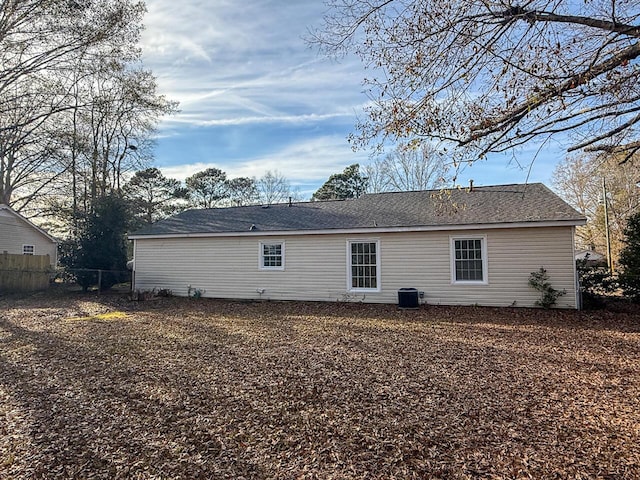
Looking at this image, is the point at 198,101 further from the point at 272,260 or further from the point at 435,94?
the point at 435,94

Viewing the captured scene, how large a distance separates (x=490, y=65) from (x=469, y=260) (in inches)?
276

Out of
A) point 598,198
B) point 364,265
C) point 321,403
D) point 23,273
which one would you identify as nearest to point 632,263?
point 364,265

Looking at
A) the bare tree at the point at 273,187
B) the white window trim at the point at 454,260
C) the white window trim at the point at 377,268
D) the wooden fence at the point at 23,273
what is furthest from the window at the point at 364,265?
the bare tree at the point at 273,187

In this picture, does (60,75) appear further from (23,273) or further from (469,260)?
(469,260)

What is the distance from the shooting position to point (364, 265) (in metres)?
12.0

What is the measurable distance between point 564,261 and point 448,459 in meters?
9.19

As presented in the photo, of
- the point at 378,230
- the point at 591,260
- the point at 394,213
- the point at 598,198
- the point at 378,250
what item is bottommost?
the point at 591,260

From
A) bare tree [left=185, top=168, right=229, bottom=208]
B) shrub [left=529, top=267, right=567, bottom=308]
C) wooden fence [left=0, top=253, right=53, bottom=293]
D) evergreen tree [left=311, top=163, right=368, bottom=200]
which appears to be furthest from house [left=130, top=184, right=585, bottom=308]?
bare tree [left=185, top=168, right=229, bottom=208]

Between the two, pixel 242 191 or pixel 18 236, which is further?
pixel 242 191

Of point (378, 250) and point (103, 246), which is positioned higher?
point (103, 246)

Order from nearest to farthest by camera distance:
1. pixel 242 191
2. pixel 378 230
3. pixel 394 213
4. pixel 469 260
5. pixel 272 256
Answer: pixel 469 260, pixel 378 230, pixel 394 213, pixel 272 256, pixel 242 191

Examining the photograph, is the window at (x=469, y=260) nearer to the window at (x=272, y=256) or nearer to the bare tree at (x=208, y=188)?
the window at (x=272, y=256)

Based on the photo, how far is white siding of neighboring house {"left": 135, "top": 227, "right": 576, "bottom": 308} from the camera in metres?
10.3

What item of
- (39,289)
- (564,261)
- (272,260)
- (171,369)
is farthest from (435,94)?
(39,289)
